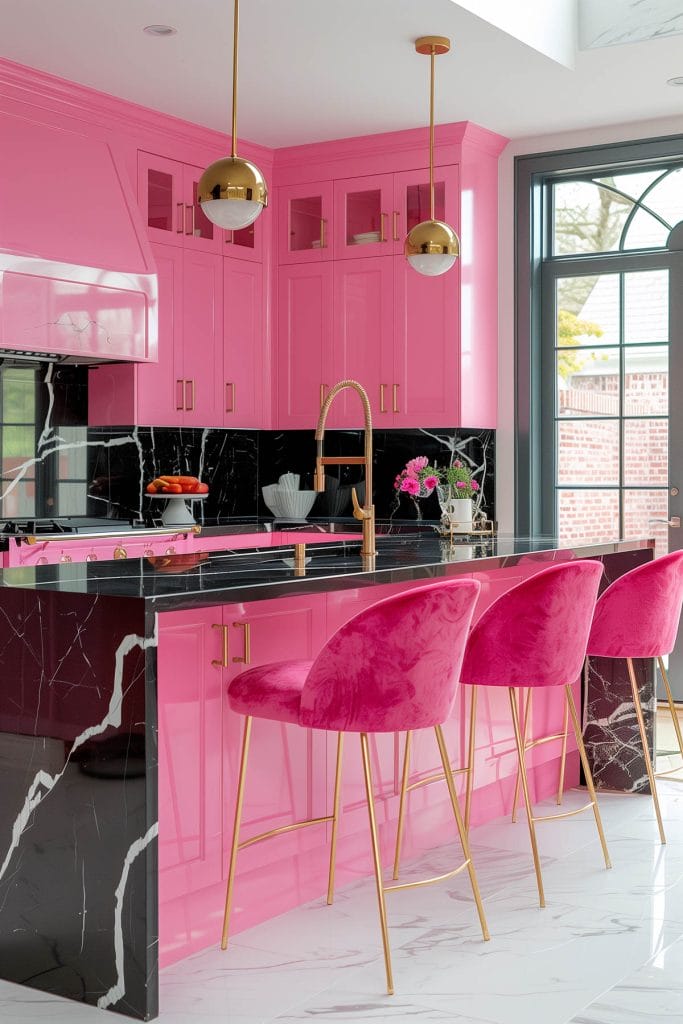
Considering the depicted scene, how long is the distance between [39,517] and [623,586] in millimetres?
2822

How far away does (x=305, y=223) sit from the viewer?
622 centimetres

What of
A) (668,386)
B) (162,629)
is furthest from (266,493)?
(162,629)

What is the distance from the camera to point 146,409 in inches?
220

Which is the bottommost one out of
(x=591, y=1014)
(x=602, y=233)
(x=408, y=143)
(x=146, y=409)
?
(x=591, y=1014)

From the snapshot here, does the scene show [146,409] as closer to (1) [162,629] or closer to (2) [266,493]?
(2) [266,493]

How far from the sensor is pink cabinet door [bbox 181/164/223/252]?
5.77 meters

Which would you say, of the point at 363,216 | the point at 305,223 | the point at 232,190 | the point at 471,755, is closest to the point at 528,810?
the point at 471,755

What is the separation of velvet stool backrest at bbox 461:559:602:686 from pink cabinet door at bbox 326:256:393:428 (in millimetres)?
2816

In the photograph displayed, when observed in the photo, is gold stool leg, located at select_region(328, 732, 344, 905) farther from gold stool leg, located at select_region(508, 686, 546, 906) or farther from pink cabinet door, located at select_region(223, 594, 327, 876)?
gold stool leg, located at select_region(508, 686, 546, 906)

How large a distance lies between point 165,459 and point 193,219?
3.81 feet

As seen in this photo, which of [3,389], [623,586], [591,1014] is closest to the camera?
[591,1014]

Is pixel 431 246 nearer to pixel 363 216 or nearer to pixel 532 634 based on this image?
pixel 532 634

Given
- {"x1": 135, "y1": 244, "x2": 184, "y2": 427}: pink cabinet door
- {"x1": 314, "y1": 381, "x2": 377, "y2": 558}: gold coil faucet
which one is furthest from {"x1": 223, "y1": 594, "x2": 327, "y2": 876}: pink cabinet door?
{"x1": 135, "y1": 244, "x2": 184, "y2": 427}: pink cabinet door

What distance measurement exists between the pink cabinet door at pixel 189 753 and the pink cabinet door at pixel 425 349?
3129 mm
